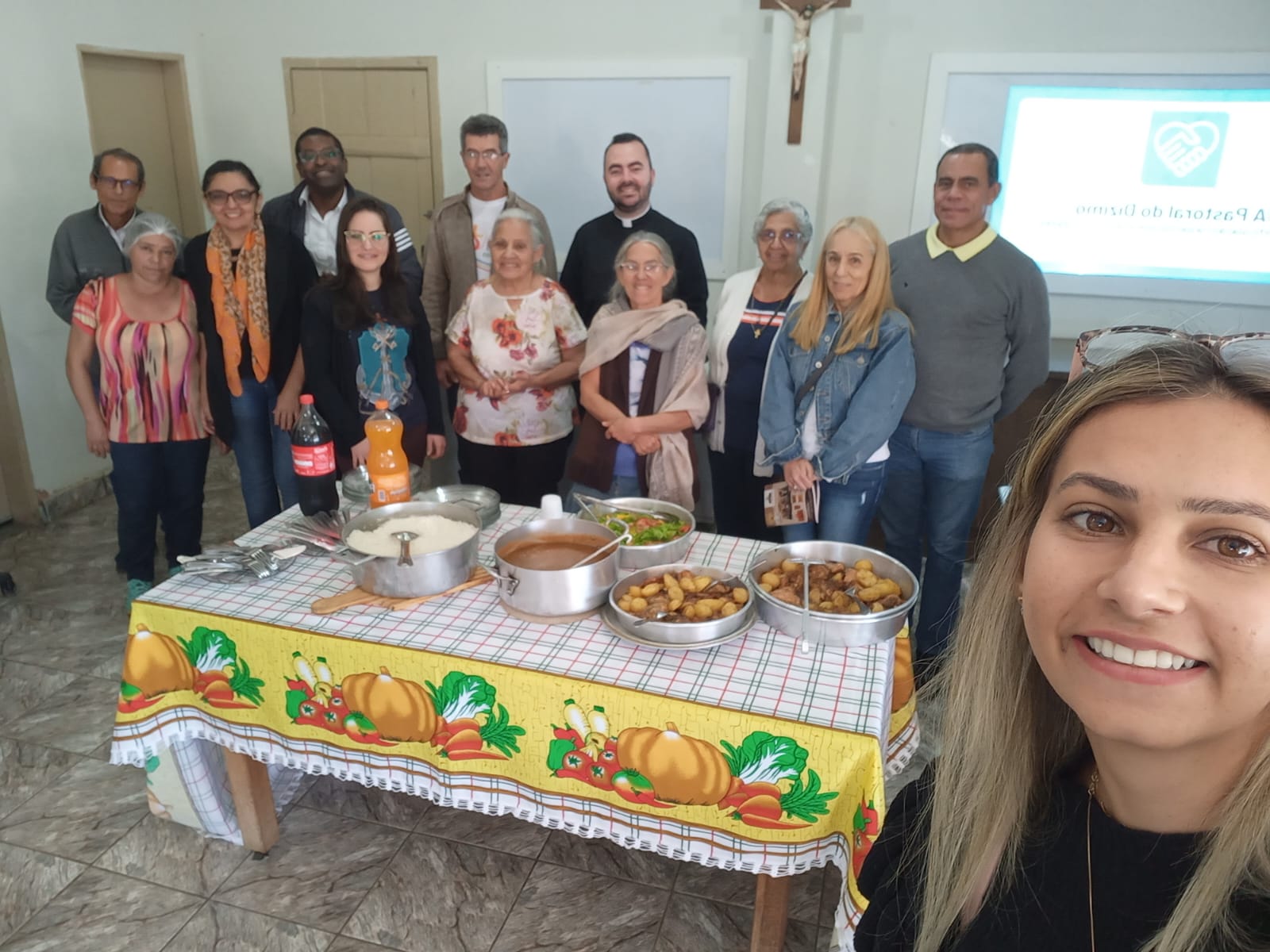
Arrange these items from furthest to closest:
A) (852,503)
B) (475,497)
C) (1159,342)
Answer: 1. (852,503)
2. (475,497)
3. (1159,342)

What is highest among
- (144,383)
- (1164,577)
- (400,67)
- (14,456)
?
(400,67)

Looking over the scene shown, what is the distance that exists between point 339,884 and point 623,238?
2.30 metres

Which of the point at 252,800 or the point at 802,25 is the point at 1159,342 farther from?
the point at 802,25

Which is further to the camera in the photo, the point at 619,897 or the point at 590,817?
the point at 619,897

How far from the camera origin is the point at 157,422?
296 centimetres

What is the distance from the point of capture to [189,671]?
1.73m

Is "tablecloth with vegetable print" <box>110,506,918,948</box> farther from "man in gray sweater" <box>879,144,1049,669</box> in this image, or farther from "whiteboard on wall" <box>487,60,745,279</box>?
"whiteboard on wall" <box>487,60,745,279</box>

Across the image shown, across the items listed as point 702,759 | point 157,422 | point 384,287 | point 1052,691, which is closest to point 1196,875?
point 1052,691

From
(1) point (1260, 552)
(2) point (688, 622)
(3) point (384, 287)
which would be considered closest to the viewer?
(1) point (1260, 552)

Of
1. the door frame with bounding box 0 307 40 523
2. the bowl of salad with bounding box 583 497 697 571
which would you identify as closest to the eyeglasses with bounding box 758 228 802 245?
the bowl of salad with bounding box 583 497 697 571

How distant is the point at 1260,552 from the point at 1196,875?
27cm

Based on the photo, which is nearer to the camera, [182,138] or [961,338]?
[961,338]

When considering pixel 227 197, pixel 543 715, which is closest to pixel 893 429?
pixel 543 715

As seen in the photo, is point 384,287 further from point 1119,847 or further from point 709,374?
point 1119,847
